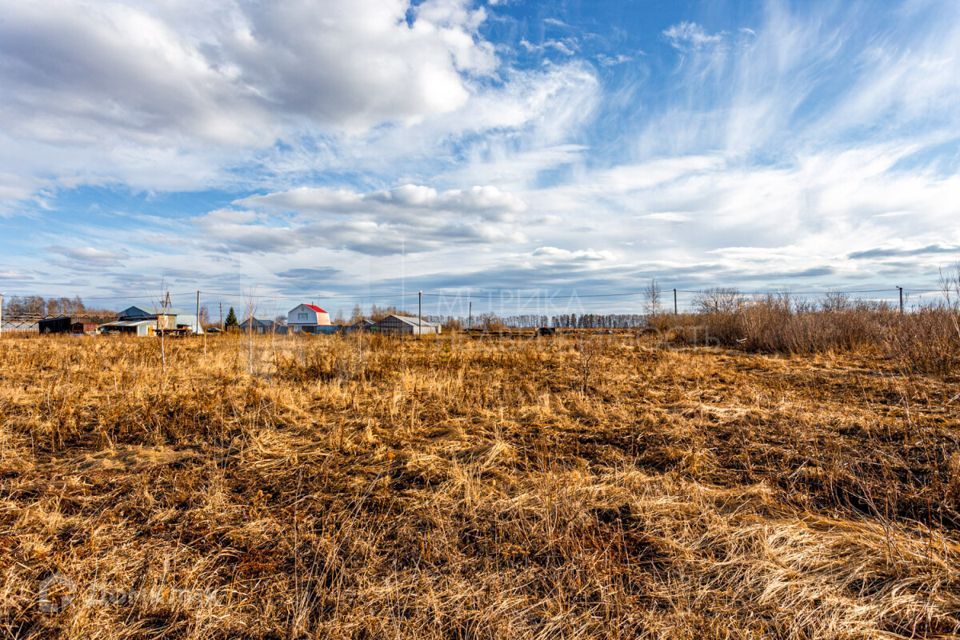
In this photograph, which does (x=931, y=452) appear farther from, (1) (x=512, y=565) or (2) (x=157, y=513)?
(2) (x=157, y=513)

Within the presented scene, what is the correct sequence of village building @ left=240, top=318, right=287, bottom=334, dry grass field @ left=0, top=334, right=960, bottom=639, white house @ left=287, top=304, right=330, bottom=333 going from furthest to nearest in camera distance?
white house @ left=287, top=304, right=330, bottom=333
village building @ left=240, top=318, right=287, bottom=334
dry grass field @ left=0, top=334, right=960, bottom=639

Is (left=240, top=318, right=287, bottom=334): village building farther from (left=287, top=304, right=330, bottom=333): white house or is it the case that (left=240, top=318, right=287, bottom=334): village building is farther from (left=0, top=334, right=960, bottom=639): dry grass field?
(left=287, top=304, right=330, bottom=333): white house

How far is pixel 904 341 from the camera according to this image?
10.3 metres

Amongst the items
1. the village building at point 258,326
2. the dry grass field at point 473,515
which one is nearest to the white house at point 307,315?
the village building at point 258,326

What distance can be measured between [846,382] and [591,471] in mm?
6853

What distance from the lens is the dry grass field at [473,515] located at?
7.18 feet

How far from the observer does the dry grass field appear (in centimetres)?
219

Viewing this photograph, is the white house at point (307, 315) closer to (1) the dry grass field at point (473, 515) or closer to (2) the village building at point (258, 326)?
(2) the village building at point (258, 326)

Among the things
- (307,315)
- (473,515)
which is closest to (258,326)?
(473,515)

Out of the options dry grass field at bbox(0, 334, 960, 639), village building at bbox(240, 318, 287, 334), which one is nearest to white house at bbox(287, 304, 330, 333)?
village building at bbox(240, 318, 287, 334)

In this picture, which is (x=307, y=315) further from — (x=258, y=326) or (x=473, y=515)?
(x=473, y=515)

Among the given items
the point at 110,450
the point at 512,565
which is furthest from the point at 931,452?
the point at 110,450

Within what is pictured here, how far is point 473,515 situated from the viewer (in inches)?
124

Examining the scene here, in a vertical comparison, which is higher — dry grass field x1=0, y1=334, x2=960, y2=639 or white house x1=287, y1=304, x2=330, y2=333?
white house x1=287, y1=304, x2=330, y2=333
